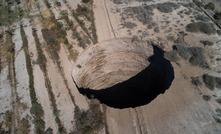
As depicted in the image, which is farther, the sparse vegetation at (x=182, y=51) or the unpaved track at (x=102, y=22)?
the unpaved track at (x=102, y=22)

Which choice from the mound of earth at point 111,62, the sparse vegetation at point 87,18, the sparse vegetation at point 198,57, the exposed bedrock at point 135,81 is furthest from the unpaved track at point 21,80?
the sparse vegetation at point 198,57

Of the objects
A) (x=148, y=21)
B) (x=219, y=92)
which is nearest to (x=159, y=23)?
(x=148, y=21)

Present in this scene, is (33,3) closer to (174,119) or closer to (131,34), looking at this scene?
(131,34)

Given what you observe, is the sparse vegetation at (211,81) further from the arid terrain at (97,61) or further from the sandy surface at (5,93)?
the sandy surface at (5,93)

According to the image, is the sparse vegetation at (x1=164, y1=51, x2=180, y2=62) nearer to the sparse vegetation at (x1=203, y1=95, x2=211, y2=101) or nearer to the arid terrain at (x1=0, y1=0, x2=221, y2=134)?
the arid terrain at (x1=0, y1=0, x2=221, y2=134)

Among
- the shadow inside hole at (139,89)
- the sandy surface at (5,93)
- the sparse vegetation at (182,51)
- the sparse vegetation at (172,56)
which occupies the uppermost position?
the sparse vegetation at (182,51)

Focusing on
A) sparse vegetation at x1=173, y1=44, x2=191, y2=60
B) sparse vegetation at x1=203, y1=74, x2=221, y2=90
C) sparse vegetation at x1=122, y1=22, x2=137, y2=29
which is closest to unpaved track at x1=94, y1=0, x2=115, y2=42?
sparse vegetation at x1=122, y1=22, x2=137, y2=29

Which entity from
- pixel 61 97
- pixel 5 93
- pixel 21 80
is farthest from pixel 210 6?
pixel 5 93
